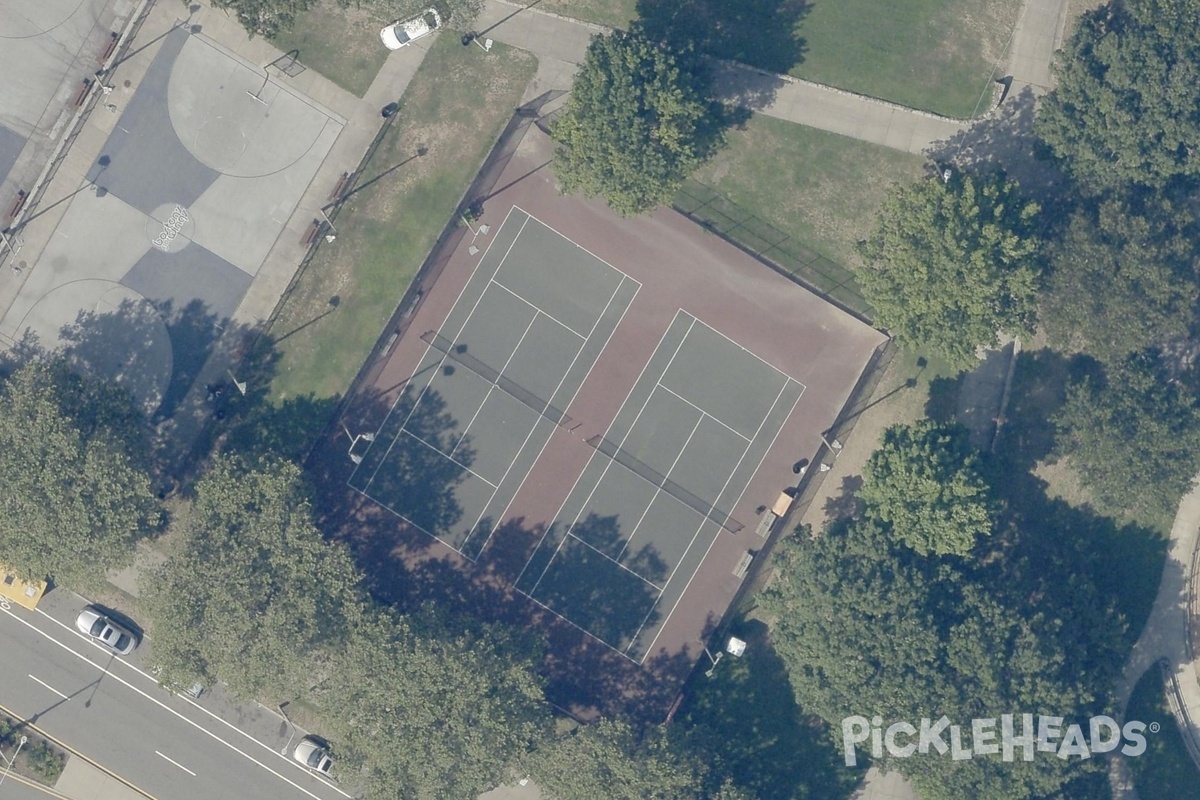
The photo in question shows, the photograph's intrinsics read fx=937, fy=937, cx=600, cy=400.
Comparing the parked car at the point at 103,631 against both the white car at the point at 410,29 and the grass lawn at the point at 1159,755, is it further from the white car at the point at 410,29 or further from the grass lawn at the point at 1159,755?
the grass lawn at the point at 1159,755

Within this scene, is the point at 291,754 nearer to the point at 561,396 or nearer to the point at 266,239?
the point at 561,396

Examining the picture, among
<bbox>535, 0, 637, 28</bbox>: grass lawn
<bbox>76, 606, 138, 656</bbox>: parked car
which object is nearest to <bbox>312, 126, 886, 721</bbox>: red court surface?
<bbox>535, 0, 637, 28</bbox>: grass lawn

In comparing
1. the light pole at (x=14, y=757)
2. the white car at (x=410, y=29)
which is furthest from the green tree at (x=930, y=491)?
the light pole at (x=14, y=757)

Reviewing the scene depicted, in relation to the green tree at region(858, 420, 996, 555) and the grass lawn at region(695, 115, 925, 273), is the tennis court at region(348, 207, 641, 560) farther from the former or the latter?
the green tree at region(858, 420, 996, 555)

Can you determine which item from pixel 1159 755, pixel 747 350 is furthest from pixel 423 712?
pixel 1159 755

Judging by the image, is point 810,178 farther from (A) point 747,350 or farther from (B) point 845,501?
(B) point 845,501
